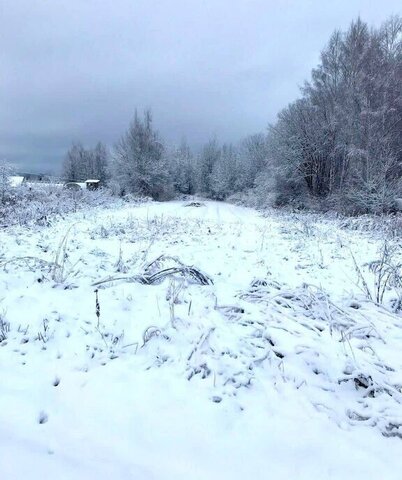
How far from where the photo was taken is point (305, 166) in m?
26.6

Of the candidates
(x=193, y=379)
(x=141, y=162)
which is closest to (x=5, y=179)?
(x=141, y=162)

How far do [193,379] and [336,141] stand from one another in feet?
80.0

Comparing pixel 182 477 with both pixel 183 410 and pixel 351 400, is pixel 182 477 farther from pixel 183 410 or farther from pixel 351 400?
pixel 351 400

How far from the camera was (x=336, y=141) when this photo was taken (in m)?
23.6

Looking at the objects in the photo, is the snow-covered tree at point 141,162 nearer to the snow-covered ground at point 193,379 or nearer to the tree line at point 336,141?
the tree line at point 336,141

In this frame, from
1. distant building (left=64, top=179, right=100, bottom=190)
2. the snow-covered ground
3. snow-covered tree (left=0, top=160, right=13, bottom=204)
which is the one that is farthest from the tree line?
snow-covered tree (left=0, top=160, right=13, bottom=204)

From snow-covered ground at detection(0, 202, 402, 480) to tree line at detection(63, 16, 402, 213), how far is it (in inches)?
623

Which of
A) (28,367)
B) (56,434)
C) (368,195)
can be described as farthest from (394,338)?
(368,195)

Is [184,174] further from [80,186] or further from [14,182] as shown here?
[14,182]

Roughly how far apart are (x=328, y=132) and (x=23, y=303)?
2521 cm

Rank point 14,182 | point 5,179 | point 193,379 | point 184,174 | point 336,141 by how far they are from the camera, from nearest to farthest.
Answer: point 193,379, point 5,179, point 336,141, point 14,182, point 184,174

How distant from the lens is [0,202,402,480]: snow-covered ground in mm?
2219

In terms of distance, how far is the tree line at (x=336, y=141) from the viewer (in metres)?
18.5

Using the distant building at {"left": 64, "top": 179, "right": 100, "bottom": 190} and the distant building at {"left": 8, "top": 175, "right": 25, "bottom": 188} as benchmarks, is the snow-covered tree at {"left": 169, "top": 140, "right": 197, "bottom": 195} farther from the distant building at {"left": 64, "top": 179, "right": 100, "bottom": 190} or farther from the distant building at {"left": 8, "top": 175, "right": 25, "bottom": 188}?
the distant building at {"left": 8, "top": 175, "right": 25, "bottom": 188}
